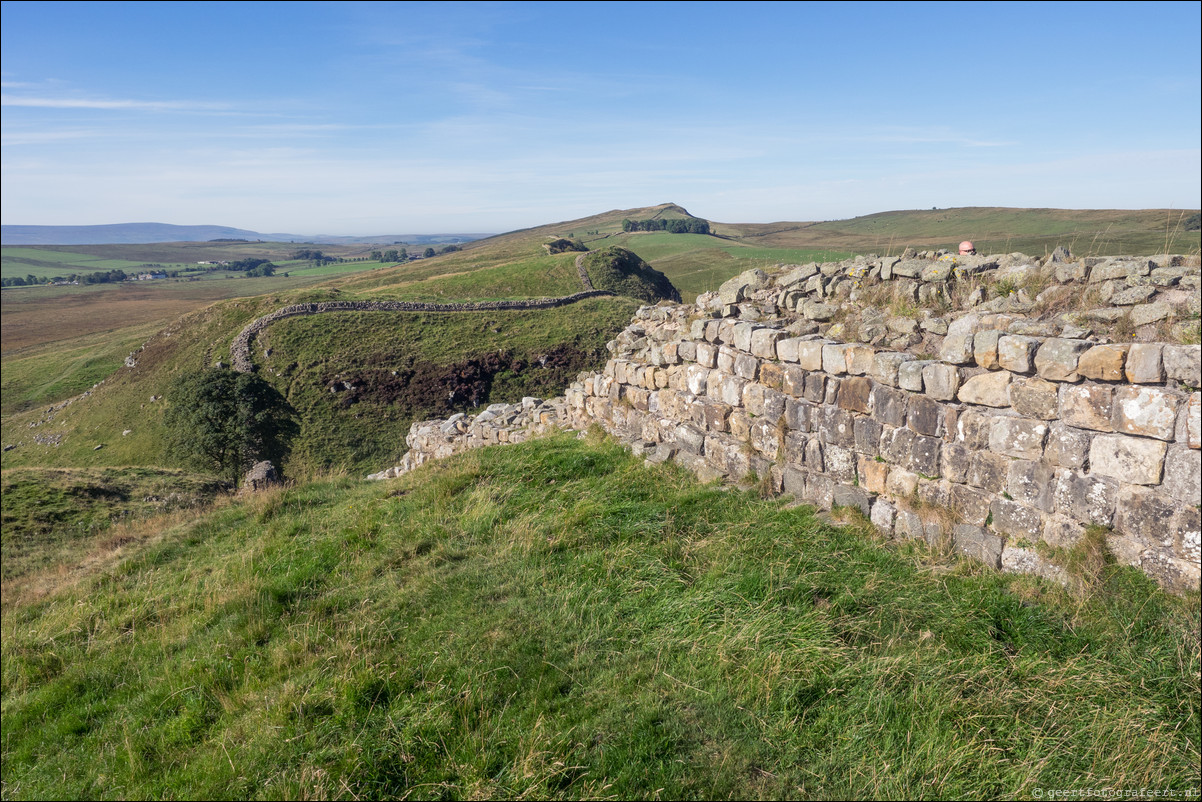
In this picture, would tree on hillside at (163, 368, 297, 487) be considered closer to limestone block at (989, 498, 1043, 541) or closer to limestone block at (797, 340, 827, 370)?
limestone block at (797, 340, 827, 370)

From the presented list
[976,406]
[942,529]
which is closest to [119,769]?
[942,529]

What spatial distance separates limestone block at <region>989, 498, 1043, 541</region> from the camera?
5.28m

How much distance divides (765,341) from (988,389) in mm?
2796

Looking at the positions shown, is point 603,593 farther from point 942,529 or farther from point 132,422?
point 132,422

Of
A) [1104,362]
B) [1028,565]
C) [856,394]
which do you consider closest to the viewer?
[1104,362]

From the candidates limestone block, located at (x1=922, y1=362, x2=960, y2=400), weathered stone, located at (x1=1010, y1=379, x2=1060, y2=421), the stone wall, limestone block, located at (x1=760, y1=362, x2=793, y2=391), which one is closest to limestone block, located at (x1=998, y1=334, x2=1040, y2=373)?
weathered stone, located at (x1=1010, y1=379, x2=1060, y2=421)

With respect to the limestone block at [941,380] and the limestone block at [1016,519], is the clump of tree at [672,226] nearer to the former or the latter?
the limestone block at [941,380]

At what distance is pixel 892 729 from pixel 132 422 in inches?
1957

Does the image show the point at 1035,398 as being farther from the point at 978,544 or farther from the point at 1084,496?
the point at 978,544

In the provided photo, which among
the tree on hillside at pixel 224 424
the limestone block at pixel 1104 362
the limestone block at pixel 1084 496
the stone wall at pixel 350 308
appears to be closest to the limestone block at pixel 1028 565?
the limestone block at pixel 1084 496

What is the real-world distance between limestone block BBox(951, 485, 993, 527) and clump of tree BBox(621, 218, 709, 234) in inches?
5599

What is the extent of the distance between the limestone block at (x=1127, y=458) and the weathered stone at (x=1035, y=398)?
1.38 feet

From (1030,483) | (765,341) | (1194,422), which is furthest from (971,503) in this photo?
(765,341)

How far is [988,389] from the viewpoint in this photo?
5.60m
